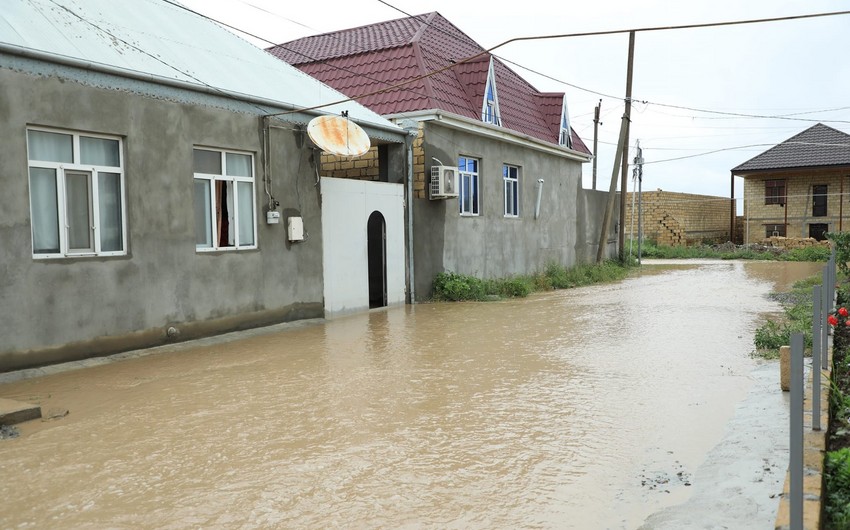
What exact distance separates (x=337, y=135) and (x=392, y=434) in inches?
271

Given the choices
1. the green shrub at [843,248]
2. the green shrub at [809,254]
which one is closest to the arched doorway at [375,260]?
the green shrub at [843,248]

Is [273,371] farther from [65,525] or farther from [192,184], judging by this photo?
[65,525]

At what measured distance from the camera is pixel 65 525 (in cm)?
371

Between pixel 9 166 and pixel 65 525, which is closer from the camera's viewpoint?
pixel 65 525

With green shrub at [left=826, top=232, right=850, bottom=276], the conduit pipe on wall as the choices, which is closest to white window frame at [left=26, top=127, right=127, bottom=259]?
green shrub at [left=826, top=232, right=850, bottom=276]

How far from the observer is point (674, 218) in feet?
115

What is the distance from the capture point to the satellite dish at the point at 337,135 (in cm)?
1089

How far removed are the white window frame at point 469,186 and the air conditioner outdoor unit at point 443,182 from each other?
114 centimetres

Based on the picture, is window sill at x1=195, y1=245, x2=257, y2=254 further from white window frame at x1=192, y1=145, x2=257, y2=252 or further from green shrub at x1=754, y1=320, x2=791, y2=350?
green shrub at x1=754, y1=320, x2=791, y2=350

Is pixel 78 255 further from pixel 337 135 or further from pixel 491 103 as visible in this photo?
pixel 491 103

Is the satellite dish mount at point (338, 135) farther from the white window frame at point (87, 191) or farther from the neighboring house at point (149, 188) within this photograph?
the white window frame at point (87, 191)

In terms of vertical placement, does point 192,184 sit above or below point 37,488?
above

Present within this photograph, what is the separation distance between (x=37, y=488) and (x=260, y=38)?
10.0 m

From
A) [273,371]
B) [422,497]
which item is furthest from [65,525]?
[273,371]
